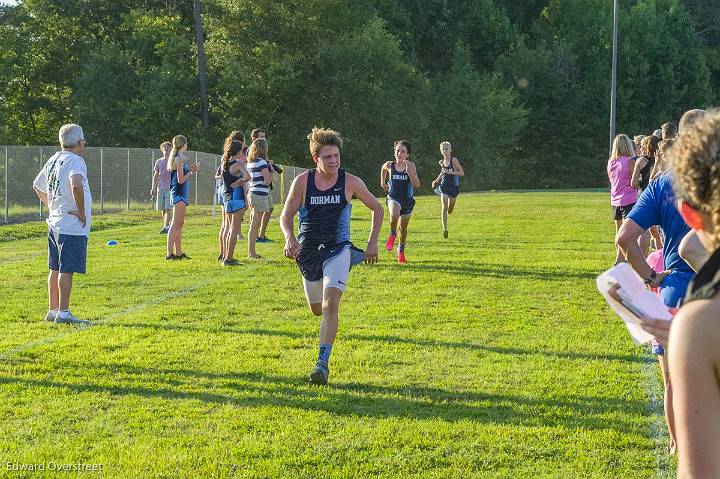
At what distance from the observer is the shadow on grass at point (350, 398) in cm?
672

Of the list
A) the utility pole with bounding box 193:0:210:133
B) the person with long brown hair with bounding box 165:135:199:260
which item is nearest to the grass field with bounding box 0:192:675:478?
the person with long brown hair with bounding box 165:135:199:260

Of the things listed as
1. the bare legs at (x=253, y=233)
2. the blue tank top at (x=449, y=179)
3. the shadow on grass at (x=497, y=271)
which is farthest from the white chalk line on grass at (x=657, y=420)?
the blue tank top at (x=449, y=179)

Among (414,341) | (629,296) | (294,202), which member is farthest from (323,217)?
(629,296)

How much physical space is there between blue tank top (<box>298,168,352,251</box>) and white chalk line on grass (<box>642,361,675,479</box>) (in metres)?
2.49

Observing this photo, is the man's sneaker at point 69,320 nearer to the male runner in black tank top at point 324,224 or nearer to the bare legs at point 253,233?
the male runner in black tank top at point 324,224

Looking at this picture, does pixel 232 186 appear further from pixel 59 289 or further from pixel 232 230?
pixel 59 289

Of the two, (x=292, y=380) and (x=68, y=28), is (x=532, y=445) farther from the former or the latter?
(x=68, y=28)

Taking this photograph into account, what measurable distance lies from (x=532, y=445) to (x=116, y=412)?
269 centimetres

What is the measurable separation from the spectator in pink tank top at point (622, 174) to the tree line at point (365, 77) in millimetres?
40899

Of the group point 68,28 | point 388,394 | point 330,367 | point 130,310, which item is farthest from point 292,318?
point 68,28

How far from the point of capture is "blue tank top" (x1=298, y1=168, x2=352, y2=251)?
26.4 ft

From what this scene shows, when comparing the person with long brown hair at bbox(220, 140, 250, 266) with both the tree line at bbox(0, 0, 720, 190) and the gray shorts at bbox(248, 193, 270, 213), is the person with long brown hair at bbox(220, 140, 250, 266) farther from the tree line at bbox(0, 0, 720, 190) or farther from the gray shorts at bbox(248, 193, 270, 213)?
the tree line at bbox(0, 0, 720, 190)

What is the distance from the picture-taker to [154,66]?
57.0 meters

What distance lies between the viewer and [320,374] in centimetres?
764
